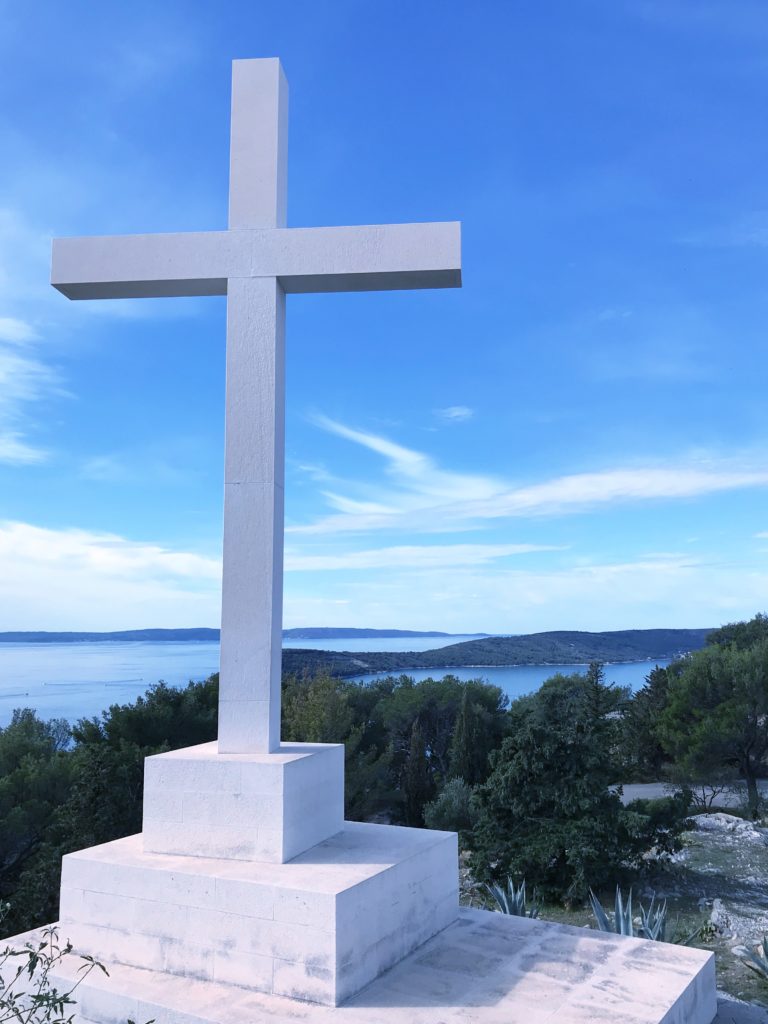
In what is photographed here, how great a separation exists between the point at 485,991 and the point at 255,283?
4.12 metres

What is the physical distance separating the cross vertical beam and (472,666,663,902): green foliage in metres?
7.32

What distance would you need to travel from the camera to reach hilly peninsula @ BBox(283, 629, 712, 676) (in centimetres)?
3216

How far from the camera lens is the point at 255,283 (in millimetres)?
4902

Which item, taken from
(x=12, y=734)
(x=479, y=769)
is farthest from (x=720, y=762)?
(x=12, y=734)

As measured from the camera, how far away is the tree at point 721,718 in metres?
20.8

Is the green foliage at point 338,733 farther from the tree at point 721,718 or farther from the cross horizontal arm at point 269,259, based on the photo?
the cross horizontal arm at point 269,259

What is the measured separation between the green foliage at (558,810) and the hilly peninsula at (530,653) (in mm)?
19006

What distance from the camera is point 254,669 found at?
4.55 m

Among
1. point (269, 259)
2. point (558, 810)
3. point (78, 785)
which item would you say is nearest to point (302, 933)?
point (269, 259)

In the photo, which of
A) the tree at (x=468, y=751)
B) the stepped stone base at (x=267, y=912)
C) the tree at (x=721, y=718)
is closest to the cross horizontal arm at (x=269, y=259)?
the stepped stone base at (x=267, y=912)

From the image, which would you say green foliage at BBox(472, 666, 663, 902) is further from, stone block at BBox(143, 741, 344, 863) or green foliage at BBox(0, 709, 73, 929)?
green foliage at BBox(0, 709, 73, 929)

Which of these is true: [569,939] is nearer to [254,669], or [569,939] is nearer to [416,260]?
[254,669]

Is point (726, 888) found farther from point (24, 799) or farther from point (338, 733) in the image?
point (24, 799)

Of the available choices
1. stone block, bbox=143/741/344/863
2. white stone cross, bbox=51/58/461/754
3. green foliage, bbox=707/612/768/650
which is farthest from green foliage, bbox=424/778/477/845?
green foliage, bbox=707/612/768/650
